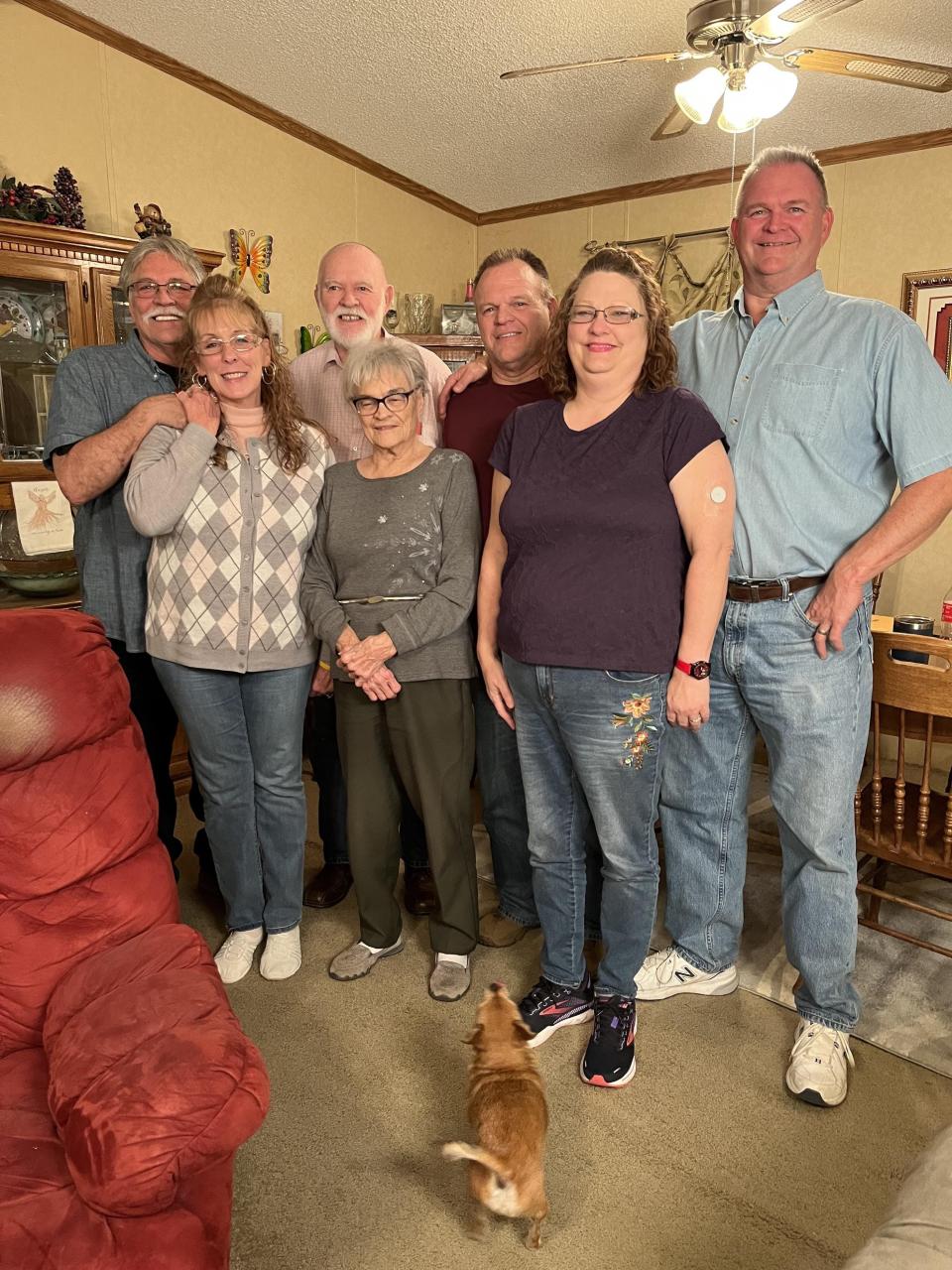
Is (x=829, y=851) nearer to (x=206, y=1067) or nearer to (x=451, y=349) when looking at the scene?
(x=206, y=1067)

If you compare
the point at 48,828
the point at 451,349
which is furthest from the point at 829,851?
the point at 451,349

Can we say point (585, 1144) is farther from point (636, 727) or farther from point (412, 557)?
point (412, 557)

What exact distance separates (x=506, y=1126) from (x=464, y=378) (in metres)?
1.63

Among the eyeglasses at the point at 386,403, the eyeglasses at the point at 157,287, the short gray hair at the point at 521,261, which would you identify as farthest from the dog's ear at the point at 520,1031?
the eyeglasses at the point at 157,287

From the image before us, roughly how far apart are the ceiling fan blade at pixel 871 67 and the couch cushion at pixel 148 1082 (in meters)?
2.99

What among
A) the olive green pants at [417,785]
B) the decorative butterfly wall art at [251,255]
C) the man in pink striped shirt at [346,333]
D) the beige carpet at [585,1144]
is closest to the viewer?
the beige carpet at [585,1144]

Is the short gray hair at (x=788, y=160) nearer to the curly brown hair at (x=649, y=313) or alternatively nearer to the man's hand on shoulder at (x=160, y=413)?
the curly brown hair at (x=649, y=313)

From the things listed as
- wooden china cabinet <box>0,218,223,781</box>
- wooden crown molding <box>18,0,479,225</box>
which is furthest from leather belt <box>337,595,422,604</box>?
wooden crown molding <box>18,0,479,225</box>

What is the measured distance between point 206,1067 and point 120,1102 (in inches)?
4.0

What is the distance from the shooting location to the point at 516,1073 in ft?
5.01

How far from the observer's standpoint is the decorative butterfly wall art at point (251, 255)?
3.98 meters

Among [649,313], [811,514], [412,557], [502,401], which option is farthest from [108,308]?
[811,514]

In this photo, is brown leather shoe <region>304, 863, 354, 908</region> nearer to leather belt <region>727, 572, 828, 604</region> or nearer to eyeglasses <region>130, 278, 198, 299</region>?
leather belt <region>727, 572, 828, 604</region>

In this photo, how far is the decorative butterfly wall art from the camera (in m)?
3.98
